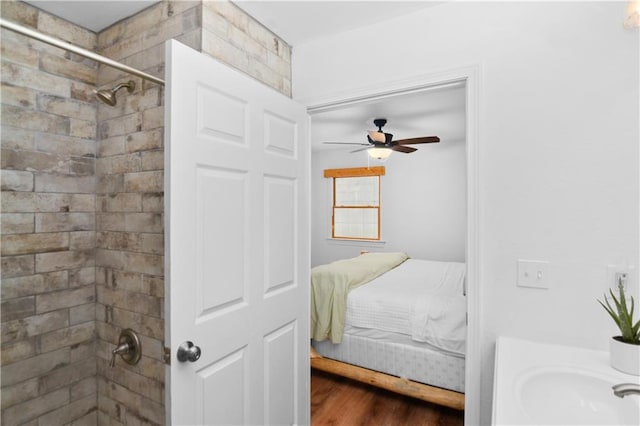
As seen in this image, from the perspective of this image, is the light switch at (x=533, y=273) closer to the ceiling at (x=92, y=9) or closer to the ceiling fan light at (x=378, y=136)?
the ceiling at (x=92, y=9)

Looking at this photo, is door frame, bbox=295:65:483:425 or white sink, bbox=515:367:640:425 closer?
white sink, bbox=515:367:640:425

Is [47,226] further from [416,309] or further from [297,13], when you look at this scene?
[416,309]

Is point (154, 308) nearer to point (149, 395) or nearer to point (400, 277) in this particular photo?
point (149, 395)

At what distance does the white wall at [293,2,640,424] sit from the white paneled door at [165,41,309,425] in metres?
0.87

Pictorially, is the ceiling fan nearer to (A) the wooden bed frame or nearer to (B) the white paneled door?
(B) the white paneled door

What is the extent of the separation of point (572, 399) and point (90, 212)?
7.14 ft

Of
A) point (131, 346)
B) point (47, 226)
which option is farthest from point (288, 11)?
point (131, 346)

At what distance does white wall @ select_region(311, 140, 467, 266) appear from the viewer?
5125 mm

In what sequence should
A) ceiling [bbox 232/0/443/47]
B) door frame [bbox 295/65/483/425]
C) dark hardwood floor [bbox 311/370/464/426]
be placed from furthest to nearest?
dark hardwood floor [bbox 311/370/464/426], ceiling [bbox 232/0/443/47], door frame [bbox 295/65/483/425]

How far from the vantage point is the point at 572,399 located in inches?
43.3

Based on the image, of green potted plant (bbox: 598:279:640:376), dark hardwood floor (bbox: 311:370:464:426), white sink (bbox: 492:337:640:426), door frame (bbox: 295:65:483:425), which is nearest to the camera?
white sink (bbox: 492:337:640:426)

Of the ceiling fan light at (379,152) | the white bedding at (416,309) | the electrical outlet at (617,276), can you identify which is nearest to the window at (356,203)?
the ceiling fan light at (379,152)

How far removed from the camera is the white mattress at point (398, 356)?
2482 millimetres

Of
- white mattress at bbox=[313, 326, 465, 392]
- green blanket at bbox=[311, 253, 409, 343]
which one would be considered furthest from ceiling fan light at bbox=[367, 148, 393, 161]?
white mattress at bbox=[313, 326, 465, 392]
